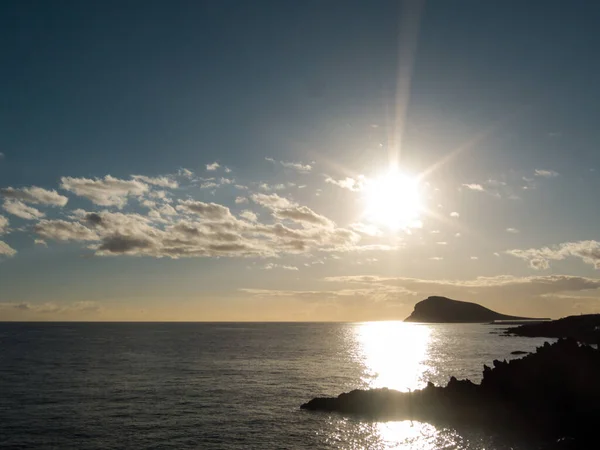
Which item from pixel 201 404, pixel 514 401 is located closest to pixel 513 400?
pixel 514 401

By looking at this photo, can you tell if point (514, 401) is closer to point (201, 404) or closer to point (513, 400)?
point (513, 400)

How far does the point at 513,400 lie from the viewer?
177ft

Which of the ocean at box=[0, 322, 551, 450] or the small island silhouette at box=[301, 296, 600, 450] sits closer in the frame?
the ocean at box=[0, 322, 551, 450]

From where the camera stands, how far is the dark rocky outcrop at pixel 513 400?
48.5m

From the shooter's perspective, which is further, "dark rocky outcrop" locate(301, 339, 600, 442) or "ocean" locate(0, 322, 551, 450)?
"dark rocky outcrop" locate(301, 339, 600, 442)

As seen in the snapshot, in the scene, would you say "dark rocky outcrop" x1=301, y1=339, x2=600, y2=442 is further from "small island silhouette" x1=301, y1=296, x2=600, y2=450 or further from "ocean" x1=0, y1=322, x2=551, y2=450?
"ocean" x1=0, y1=322, x2=551, y2=450

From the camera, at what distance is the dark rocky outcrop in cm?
4853

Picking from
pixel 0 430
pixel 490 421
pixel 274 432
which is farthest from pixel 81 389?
pixel 490 421

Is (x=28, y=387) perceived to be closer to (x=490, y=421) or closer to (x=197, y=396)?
(x=197, y=396)

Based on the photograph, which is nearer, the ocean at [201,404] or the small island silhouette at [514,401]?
the ocean at [201,404]

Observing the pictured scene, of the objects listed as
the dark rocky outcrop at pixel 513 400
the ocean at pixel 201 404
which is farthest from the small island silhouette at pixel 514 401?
the ocean at pixel 201 404

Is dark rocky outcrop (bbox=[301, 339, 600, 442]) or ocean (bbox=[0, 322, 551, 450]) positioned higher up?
dark rocky outcrop (bbox=[301, 339, 600, 442])

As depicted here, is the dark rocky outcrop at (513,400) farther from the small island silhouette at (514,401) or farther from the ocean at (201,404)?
the ocean at (201,404)


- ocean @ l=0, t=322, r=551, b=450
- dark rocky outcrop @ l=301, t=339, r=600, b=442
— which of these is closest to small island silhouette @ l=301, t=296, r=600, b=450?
dark rocky outcrop @ l=301, t=339, r=600, b=442
